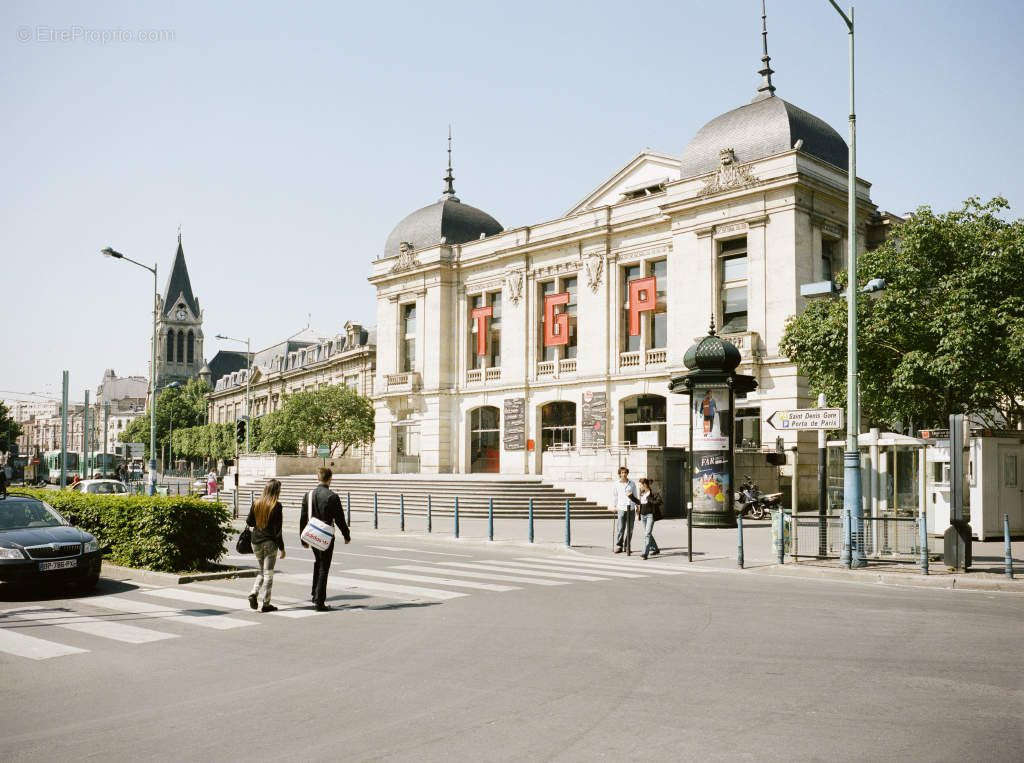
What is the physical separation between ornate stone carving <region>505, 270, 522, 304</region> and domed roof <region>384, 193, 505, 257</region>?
5.48 metres

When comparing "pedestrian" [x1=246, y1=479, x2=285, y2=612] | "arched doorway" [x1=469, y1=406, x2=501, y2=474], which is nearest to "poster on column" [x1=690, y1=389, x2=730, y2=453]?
"pedestrian" [x1=246, y1=479, x2=285, y2=612]

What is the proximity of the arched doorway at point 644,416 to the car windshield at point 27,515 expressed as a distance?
30740mm

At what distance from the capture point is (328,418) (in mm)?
57969

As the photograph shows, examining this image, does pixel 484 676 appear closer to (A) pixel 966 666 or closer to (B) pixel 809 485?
(A) pixel 966 666

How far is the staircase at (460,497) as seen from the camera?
32250 mm

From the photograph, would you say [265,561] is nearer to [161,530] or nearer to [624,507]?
[161,530]

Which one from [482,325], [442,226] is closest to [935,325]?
[482,325]

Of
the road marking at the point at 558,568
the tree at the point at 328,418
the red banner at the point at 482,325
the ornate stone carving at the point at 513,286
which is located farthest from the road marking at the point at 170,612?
the tree at the point at 328,418

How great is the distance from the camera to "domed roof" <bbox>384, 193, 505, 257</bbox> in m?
53.0

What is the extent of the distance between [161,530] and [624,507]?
9.31 m

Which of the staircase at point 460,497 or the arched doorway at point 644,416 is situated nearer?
the staircase at point 460,497

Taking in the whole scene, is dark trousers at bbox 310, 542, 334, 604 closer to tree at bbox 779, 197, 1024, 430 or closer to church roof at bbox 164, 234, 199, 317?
tree at bbox 779, 197, 1024, 430

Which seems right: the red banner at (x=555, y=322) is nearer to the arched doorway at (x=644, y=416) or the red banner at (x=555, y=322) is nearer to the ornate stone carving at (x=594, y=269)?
the ornate stone carving at (x=594, y=269)

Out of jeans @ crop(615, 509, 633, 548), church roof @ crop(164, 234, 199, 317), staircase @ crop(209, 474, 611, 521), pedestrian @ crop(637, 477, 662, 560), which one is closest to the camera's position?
pedestrian @ crop(637, 477, 662, 560)
